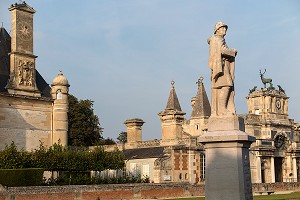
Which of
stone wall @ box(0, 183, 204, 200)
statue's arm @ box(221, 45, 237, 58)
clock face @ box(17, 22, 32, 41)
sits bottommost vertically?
stone wall @ box(0, 183, 204, 200)

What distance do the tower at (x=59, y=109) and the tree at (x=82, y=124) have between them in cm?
1572

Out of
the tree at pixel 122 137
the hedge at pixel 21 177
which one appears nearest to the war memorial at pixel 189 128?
the hedge at pixel 21 177

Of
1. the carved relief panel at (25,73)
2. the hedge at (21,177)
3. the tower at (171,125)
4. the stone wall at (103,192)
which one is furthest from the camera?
the tower at (171,125)

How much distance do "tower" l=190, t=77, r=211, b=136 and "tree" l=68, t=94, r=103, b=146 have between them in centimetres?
1081

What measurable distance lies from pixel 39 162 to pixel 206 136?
819 inches

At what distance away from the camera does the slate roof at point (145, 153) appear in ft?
136

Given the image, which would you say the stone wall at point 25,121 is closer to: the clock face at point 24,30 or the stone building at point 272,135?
the clock face at point 24,30

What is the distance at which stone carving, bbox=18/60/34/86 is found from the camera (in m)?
38.3

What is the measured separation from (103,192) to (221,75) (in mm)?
18131

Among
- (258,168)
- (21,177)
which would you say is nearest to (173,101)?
(258,168)

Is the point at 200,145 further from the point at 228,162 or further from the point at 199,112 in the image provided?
the point at 228,162

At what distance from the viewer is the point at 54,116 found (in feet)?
132

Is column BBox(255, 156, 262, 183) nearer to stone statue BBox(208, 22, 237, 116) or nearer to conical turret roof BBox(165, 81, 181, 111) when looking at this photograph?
conical turret roof BBox(165, 81, 181, 111)

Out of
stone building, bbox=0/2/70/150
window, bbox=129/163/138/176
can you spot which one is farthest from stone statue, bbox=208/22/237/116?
window, bbox=129/163/138/176
